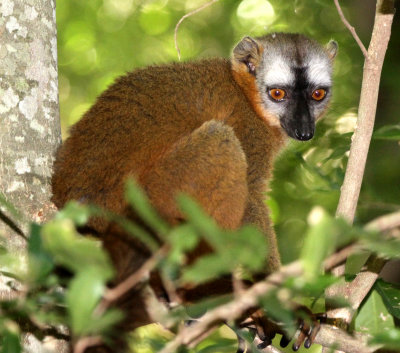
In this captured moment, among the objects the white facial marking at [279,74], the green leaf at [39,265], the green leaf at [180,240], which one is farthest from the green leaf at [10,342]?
the white facial marking at [279,74]

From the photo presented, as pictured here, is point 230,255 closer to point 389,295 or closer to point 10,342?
point 10,342

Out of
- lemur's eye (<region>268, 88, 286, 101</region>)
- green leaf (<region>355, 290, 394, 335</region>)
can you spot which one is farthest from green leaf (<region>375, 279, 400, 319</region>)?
lemur's eye (<region>268, 88, 286, 101</region>)

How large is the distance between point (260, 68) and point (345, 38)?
12.0ft

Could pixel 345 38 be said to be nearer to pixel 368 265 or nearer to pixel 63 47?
pixel 63 47

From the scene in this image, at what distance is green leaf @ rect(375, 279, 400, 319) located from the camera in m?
3.69

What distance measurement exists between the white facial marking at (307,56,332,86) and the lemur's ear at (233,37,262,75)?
1.76 ft

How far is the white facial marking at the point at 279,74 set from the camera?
18.1 ft

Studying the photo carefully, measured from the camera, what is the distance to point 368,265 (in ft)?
12.4

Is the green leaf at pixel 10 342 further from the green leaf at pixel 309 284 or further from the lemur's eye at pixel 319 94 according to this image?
the lemur's eye at pixel 319 94

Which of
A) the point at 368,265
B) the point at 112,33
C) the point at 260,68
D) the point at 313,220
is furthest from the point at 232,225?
the point at 112,33

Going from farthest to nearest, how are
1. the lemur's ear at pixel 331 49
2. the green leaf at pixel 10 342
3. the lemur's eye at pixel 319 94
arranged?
the lemur's ear at pixel 331 49
the lemur's eye at pixel 319 94
the green leaf at pixel 10 342

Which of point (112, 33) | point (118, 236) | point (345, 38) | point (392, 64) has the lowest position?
point (118, 236)

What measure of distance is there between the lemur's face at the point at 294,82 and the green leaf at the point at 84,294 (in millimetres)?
4109

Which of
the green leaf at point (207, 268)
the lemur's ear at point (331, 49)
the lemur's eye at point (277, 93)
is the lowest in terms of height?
the green leaf at point (207, 268)
